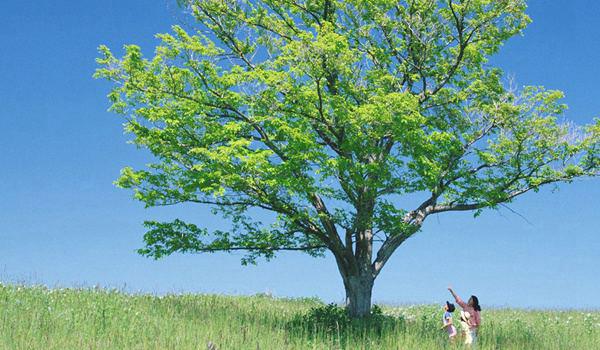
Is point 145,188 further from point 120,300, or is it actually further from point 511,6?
point 511,6

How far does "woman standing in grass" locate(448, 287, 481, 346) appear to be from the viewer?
16.7m

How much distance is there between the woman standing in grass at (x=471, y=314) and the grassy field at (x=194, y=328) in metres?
0.55

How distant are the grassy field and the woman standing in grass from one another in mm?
550

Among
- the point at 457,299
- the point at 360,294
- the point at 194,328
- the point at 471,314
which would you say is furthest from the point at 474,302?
the point at 194,328

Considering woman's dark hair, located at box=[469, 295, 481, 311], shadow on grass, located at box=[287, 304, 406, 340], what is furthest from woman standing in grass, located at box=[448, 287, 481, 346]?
shadow on grass, located at box=[287, 304, 406, 340]

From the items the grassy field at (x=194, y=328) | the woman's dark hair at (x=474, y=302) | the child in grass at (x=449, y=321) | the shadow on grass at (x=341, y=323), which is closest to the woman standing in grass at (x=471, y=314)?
the woman's dark hair at (x=474, y=302)

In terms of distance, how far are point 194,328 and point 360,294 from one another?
722 cm

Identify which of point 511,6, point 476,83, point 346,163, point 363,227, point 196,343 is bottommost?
point 196,343

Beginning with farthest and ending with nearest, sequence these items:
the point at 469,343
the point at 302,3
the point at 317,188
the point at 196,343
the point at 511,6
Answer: the point at 302,3
the point at 511,6
the point at 317,188
the point at 469,343
the point at 196,343

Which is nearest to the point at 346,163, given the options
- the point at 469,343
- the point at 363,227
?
the point at 363,227

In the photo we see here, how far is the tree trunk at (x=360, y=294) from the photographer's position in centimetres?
1991

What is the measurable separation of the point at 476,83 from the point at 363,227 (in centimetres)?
614

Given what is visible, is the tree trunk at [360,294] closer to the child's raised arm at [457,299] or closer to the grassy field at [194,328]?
the grassy field at [194,328]

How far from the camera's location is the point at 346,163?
16859 millimetres
